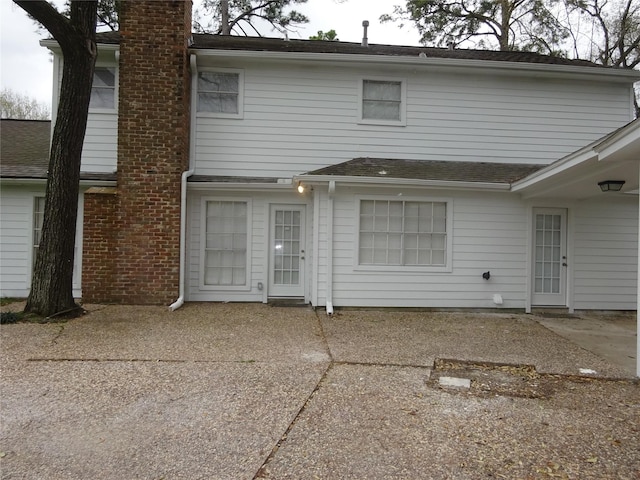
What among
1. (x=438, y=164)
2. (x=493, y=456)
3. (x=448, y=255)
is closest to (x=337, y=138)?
(x=438, y=164)

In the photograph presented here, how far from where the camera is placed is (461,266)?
314 inches

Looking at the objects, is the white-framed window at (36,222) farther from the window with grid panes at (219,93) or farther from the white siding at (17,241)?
the window with grid panes at (219,93)

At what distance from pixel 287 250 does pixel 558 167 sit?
5.15m

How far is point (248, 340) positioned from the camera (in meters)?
5.48

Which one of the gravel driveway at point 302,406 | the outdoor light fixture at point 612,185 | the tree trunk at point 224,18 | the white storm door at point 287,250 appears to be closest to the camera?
the gravel driveway at point 302,406

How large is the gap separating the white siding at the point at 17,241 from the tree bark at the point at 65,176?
200cm

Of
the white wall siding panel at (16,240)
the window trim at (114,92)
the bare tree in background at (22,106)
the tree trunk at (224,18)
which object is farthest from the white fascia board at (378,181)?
the bare tree in background at (22,106)

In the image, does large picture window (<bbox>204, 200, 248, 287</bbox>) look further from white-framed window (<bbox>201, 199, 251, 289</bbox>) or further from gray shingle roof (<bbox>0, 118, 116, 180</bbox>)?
gray shingle roof (<bbox>0, 118, 116, 180</bbox>)

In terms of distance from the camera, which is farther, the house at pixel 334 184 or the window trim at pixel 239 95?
the window trim at pixel 239 95

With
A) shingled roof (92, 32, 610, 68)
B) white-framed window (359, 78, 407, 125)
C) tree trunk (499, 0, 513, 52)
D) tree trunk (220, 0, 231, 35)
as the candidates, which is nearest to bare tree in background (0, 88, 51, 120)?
tree trunk (220, 0, 231, 35)

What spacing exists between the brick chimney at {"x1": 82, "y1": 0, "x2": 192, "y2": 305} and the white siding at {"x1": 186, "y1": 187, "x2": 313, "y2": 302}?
22.8 inches

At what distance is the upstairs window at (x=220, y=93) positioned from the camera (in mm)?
8523

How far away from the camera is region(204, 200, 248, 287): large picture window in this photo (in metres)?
8.33

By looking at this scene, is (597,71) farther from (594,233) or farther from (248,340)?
(248,340)
